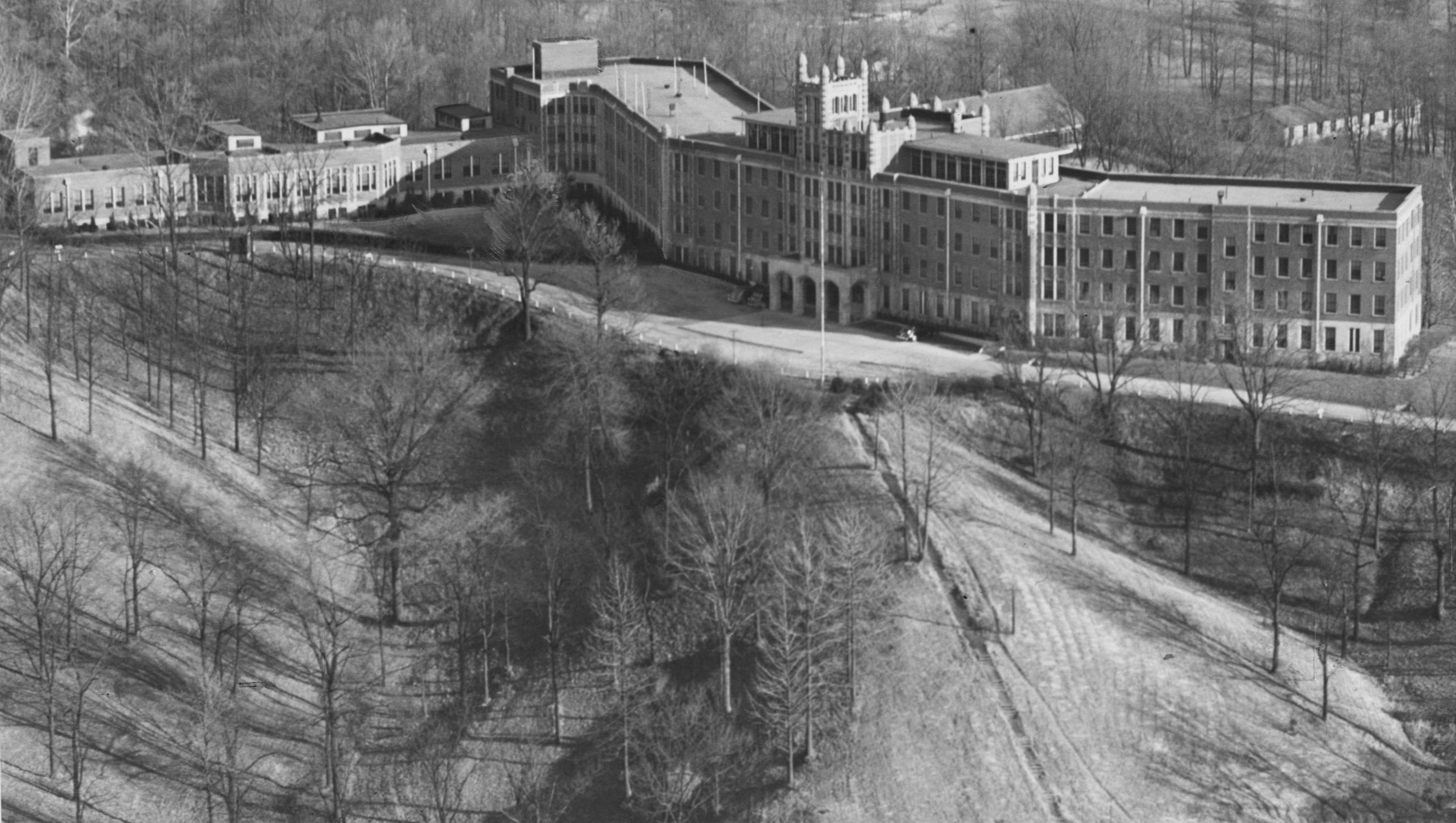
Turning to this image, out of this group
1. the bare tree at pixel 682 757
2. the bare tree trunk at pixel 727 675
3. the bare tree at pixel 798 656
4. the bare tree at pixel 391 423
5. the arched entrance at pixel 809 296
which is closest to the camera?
the bare tree at pixel 682 757

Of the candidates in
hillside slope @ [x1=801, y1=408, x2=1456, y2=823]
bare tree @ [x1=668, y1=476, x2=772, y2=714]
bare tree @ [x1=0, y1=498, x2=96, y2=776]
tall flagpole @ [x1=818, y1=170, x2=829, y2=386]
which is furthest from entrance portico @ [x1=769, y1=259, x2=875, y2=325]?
bare tree @ [x1=0, y1=498, x2=96, y2=776]

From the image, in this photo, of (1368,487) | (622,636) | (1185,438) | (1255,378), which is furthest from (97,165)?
(1368,487)

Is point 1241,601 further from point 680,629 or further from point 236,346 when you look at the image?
point 236,346

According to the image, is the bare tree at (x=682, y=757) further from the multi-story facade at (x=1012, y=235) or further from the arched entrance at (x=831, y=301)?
the arched entrance at (x=831, y=301)

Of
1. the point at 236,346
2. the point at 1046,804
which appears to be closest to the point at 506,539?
the point at 236,346

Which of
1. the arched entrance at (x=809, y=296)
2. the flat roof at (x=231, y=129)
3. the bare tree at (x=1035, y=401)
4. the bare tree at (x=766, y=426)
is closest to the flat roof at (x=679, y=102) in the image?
the arched entrance at (x=809, y=296)

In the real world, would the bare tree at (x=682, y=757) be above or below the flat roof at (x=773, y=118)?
below
